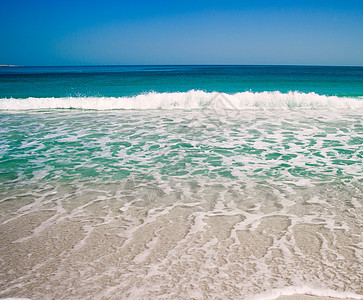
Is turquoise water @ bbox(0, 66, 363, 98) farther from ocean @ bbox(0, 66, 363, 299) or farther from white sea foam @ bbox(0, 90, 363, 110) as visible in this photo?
ocean @ bbox(0, 66, 363, 299)

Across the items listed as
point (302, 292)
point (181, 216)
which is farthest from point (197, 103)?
point (302, 292)

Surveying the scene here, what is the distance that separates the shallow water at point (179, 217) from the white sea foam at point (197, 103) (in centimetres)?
873

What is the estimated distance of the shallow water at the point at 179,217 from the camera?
2.63m

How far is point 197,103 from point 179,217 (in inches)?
555

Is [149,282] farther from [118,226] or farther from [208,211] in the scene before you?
[208,211]

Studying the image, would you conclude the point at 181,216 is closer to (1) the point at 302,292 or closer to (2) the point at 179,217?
(2) the point at 179,217

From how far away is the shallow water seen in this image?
8.62 ft

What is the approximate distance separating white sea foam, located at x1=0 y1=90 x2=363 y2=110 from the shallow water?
8.73 meters

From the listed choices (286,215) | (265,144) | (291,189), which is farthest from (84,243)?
(265,144)

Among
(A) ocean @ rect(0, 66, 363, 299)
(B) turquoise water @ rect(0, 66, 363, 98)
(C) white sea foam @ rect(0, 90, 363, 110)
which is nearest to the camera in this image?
(A) ocean @ rect(0, 66, 363, 299)

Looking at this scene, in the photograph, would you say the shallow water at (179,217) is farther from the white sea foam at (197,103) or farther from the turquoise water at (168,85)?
the turquoise water at (168,85)

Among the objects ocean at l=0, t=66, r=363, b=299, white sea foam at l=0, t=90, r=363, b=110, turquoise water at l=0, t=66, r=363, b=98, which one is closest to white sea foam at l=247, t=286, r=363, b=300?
ocean at l=0, t=66, r=363, b=299

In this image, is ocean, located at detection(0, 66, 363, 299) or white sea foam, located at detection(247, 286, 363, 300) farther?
ocean, located at detection(0, 66, 363, 299)

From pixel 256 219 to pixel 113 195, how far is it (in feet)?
7.25
